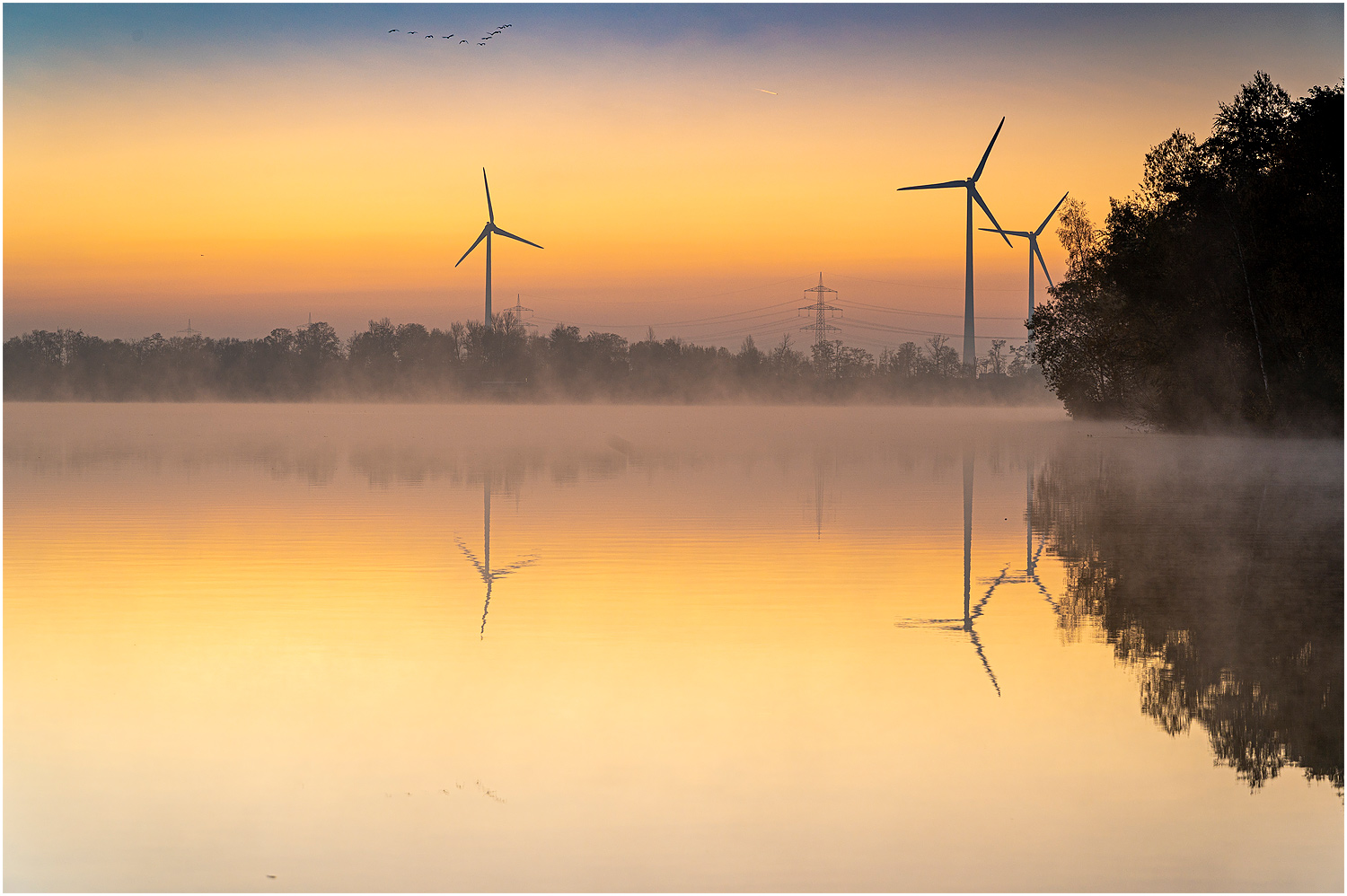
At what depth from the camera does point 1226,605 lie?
617 inches

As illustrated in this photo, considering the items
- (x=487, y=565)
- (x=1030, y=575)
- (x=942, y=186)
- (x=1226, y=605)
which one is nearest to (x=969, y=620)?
(x=1226, y=605)

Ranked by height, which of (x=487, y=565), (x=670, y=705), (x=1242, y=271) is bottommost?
(x=670, y=705)

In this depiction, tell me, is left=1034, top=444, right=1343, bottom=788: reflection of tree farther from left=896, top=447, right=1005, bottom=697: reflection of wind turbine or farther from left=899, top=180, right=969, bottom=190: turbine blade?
left=899, top=180, right=969, bottom=190: turbine blade

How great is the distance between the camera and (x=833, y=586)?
672 inches

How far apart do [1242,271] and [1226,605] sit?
48.6 m

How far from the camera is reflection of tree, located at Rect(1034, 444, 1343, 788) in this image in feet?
33.8

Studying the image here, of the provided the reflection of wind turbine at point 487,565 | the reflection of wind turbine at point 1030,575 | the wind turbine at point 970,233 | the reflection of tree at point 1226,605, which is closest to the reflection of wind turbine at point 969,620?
the reflection of wind turbine at point 1030,575

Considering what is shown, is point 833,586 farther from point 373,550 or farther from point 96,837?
point 96,837

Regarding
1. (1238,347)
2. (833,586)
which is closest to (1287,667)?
(833,586)

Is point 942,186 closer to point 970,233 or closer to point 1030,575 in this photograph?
point 970,233

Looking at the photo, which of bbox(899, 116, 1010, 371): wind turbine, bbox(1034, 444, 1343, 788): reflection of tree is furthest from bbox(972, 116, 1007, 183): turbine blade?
bbox(1034, 444, 1343, 788): reflection of tree

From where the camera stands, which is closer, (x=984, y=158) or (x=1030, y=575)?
(x=1030, y=575)

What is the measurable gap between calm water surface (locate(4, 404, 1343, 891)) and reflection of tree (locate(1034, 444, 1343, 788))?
67 mm

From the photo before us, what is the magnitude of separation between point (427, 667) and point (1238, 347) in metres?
58.6
